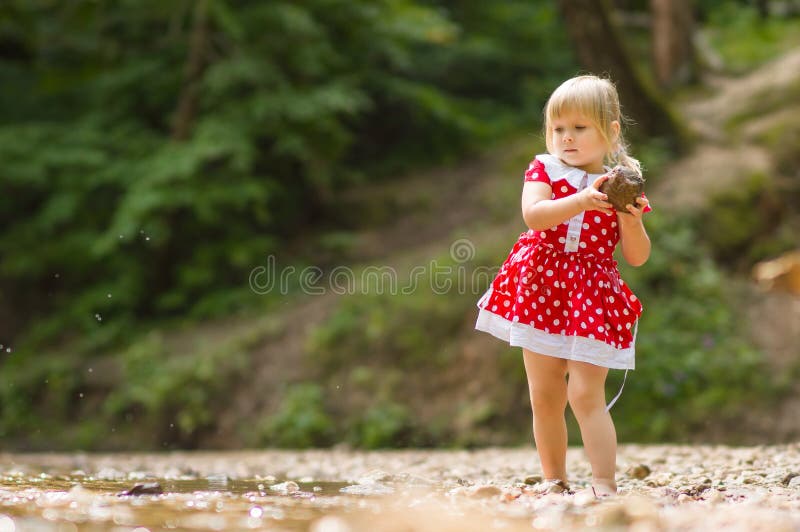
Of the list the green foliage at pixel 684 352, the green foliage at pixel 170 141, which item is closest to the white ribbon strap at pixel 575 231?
the green foliage at pixel 684 352

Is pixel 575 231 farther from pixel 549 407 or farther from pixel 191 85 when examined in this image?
pixel 191 85

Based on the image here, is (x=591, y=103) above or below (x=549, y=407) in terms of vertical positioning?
above

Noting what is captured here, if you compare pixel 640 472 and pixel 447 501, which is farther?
pixel 640 472

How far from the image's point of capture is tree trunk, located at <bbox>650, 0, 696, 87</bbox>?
10.4 m

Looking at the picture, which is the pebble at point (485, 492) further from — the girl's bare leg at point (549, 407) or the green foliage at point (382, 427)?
the green foliage at point (382, 427)

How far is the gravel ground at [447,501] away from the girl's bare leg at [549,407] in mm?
166

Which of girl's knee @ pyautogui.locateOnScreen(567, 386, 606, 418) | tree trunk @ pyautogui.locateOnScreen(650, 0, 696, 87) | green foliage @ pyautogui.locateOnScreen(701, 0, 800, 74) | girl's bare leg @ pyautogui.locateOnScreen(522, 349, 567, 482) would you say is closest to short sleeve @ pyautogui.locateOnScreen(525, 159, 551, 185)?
girl's bare leg @ pyautogui.locateOnScreen(522, 349, 567, 482)

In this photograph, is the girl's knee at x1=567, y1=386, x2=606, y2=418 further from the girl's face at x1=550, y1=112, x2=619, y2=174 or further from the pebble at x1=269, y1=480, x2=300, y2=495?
the pebble at x1=269, y1=480, x2=300, y2=495

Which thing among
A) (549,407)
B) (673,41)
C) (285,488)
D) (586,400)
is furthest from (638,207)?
(673,41)

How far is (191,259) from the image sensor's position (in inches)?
345

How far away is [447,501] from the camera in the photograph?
2549mm

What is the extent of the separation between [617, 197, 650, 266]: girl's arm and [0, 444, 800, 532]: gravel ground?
82 cm

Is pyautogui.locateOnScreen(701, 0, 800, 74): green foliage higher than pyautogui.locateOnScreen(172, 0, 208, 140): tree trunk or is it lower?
higher

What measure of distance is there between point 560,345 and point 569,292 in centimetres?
19
